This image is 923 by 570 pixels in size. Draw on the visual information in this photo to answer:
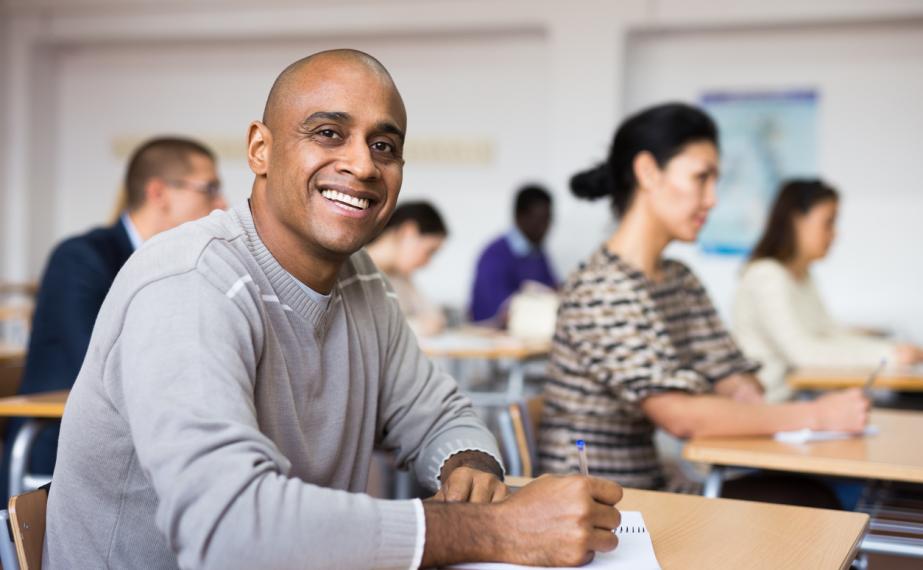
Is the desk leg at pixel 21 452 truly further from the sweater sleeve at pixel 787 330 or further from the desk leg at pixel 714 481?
the sweater sleeve at pixel 787 330

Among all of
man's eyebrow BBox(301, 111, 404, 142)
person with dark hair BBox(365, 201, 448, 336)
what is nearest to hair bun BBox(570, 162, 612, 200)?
man's eyebrow BBox(301, 111, 404, 142)

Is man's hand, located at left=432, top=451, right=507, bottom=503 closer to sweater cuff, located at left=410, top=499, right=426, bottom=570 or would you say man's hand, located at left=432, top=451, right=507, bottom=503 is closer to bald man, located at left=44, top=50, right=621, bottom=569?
bald man, located at left=44, top=50, right=621, bottom=569

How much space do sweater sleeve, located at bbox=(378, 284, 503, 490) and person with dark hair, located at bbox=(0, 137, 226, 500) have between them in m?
1.15

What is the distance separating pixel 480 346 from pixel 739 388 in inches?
75.2

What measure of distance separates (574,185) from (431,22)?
472 cm

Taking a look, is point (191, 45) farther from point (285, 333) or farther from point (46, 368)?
point (285, 333)

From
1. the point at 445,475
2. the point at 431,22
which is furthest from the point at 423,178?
the point at 445,475

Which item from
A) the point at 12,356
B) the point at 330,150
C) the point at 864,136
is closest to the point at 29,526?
the point at 330,150

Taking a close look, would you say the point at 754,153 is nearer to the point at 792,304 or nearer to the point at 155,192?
the point at 792,304

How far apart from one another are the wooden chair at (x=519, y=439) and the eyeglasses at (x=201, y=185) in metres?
1.31

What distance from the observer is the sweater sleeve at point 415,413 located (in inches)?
59.4

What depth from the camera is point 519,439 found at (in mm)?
2045

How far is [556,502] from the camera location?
3.62 feet

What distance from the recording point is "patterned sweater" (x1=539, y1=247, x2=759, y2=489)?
2078 mm
